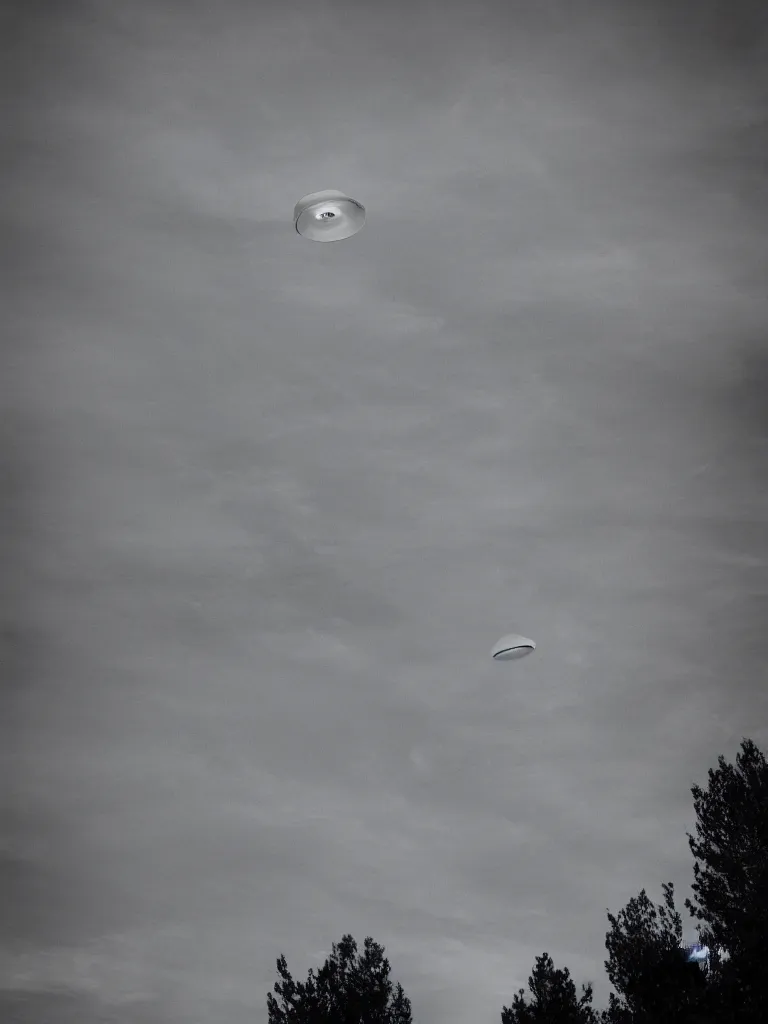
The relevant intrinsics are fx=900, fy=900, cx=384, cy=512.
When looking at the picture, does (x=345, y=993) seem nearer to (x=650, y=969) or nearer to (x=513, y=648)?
(x=650, y=969)

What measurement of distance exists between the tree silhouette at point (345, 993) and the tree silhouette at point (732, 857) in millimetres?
13755

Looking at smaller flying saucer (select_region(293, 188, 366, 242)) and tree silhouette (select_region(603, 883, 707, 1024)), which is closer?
smaller flying saucer (select_region(293, 188, 366, 242))

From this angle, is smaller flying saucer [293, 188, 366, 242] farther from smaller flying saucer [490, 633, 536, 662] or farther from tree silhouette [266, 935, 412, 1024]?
tree silhouette [266, 935, 412, 1024]

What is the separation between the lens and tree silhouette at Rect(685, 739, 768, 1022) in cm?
2377

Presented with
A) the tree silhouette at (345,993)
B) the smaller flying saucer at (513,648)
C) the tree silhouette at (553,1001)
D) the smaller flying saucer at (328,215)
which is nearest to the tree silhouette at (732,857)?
the tree silhouette at (553,1001)

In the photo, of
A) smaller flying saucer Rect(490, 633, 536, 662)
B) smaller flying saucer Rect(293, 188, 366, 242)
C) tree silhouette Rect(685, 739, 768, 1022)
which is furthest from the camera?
tree silhouette Rect(685, 739, 768, 1022)

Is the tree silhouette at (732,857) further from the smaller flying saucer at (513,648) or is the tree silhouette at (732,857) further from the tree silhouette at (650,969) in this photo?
the smaller flying saucer at (513,648)

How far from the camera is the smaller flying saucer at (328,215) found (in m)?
14.4

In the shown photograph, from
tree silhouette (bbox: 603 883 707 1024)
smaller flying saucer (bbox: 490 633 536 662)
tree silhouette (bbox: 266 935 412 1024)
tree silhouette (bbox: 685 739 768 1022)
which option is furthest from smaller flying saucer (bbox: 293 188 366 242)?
tree silhouette (bbox: 266 935 412 1024)

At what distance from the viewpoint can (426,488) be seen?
23594mm

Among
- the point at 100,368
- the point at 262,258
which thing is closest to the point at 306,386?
the point at 262,258

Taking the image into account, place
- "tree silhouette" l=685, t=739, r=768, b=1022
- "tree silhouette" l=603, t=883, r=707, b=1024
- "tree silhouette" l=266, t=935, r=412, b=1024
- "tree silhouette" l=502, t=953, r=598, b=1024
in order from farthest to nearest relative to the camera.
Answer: "tree silhouette" l=266, t=935, r=412, b=1024
"tree silhouette" l=685, t=739, r=768, b=1022
"tree silhouette" l=502, t=953, r=598, b=1024
"tree silhouette" l=603, t=883, r=707, b=1024

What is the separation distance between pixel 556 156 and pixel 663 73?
237 cm

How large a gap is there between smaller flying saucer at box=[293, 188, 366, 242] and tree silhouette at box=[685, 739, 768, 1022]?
17.7 metres
